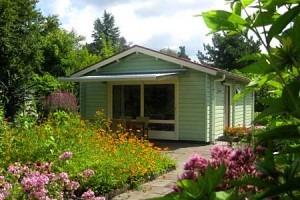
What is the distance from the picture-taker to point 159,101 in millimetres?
13359

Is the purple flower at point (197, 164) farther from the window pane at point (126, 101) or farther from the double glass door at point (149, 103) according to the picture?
the window pane at point (126, 101)

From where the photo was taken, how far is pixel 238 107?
16.0m

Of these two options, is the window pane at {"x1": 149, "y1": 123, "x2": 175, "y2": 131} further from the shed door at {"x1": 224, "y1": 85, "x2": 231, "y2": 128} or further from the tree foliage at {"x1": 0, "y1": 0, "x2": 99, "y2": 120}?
the tree foliage at {"x1": 0, "y1": 0, "x2": 99, "y2": 120}

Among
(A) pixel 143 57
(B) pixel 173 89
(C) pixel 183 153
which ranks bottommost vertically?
(C) pixel 183 153

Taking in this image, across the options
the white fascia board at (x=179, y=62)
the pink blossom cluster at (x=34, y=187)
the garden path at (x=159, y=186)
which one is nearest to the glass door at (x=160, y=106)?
the white fascia board at (x=179, y=62)

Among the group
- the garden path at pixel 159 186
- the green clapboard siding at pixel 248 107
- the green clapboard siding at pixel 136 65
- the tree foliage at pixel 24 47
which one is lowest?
the garden path at pixel 159 186

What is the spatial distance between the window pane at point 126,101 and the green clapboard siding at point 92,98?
39cm

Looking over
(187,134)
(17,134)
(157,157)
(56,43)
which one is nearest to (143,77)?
(187,134)

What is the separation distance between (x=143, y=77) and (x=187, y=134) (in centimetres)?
251

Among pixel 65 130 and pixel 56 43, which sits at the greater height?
pixel 56 43

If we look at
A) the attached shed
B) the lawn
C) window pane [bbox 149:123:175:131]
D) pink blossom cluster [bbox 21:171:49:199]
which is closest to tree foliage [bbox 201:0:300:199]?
pink blossom cluster [bbox 21:171:49:199]

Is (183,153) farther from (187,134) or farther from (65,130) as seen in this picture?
(65,130)

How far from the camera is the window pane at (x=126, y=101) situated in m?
13.7

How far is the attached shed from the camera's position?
1255 centimetres
